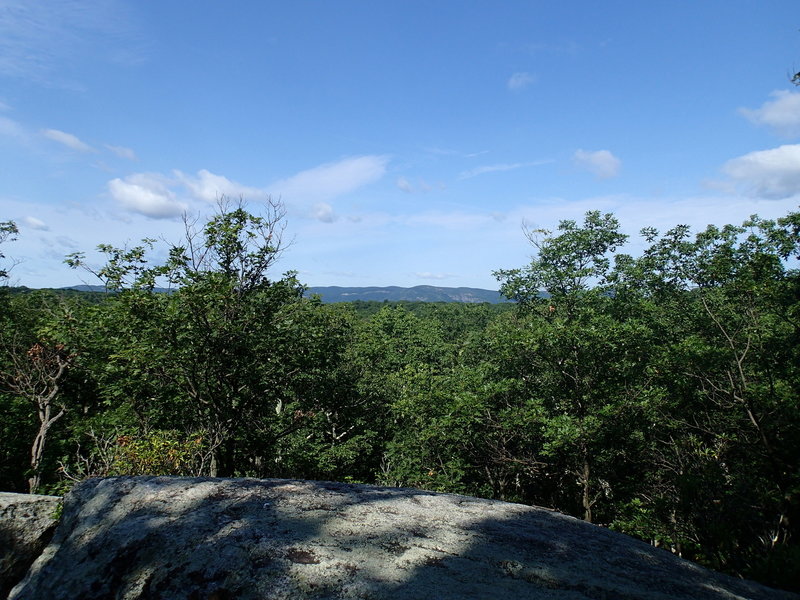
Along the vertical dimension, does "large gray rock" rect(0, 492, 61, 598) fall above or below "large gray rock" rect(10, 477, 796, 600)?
below

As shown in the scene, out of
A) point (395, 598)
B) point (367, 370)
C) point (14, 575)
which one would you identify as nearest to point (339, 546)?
point (395, 598)

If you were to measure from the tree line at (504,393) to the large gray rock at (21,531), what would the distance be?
118cm

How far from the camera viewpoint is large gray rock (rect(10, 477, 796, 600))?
3213mm

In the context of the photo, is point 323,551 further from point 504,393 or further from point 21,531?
point 504,393

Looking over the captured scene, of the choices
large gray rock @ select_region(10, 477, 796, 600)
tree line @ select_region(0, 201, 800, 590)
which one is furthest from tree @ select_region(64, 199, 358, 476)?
large gray rock @ select_region(10, 477, 796, 600)

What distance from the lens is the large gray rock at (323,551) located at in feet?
10.5

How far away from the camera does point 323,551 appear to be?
3.48m

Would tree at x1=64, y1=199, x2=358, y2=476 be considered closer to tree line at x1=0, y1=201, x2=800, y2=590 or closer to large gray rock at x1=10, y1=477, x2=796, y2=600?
tree line at x1=0, y1=201, x2=800, y2=590

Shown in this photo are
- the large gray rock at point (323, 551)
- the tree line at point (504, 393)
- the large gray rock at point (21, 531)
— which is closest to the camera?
the large gray rock at point (323, 551)

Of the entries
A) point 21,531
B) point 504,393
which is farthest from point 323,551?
point 504,393

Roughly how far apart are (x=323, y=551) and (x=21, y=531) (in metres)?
6.37

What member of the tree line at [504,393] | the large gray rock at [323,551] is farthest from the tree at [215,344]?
the large gray rock at [323,551]

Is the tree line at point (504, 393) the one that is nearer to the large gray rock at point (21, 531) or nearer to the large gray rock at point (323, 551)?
the large gray rock at point (21, 531)

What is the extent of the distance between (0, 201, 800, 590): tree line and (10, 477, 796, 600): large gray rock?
3.20 meters
